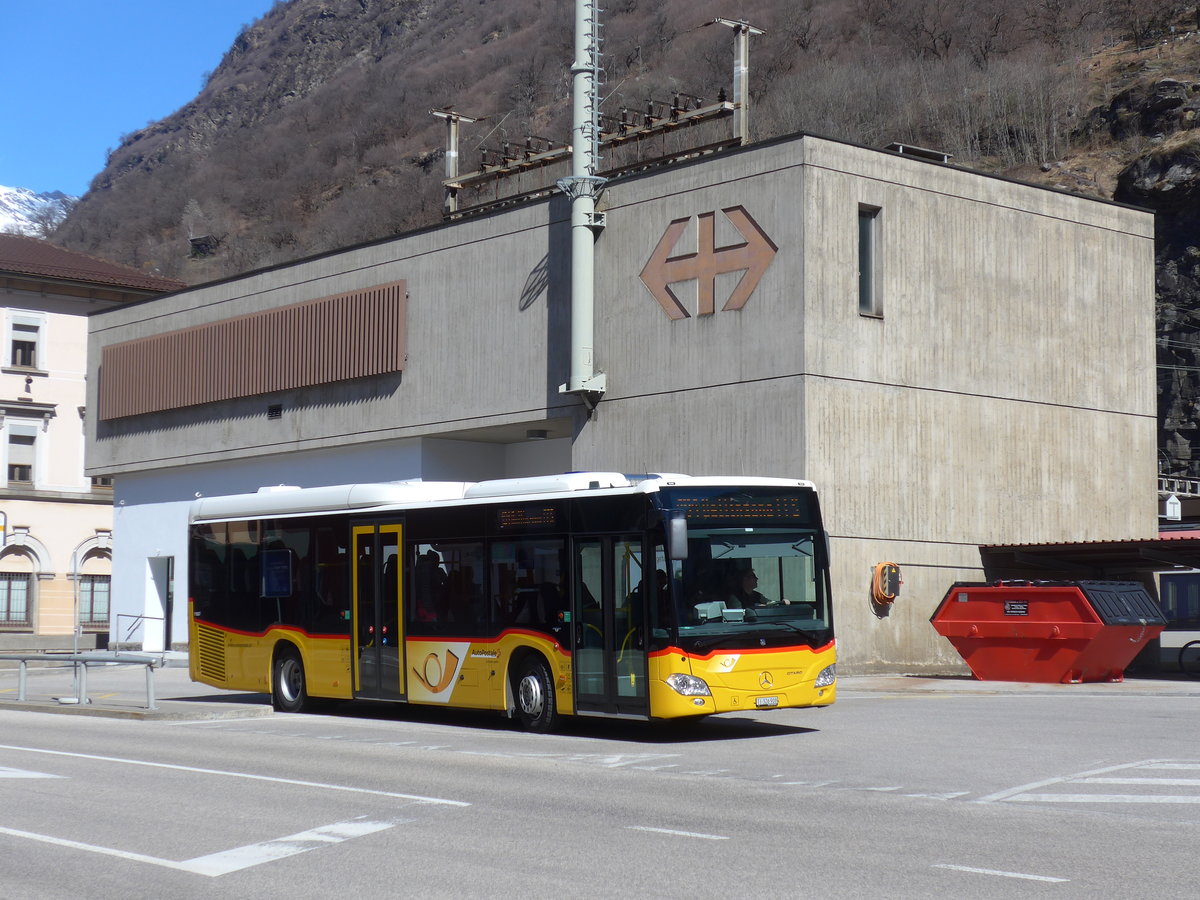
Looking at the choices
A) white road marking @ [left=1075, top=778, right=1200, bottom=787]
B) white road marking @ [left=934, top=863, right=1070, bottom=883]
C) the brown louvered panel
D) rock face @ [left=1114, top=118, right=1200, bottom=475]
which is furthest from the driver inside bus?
rock face @ [left=1114, top=118, right=1200, bottom=475]

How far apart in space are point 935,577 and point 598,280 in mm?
8918

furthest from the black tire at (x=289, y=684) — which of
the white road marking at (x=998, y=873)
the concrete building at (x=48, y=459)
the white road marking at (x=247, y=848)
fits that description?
the concrete building at (x=48, y=459)

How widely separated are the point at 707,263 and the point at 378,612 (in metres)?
12.8

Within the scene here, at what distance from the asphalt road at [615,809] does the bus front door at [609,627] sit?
498 millimetres

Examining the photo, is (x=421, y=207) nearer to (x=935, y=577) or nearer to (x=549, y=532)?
(x=935, y=577)

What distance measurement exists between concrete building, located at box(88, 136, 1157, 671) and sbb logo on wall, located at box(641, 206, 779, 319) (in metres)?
0.05

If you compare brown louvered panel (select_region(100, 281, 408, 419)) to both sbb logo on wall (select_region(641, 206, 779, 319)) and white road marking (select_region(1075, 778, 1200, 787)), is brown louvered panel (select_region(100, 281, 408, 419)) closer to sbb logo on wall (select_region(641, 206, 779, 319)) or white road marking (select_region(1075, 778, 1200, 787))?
sbb logo on wall (select_region(641, 206, 779, 319))

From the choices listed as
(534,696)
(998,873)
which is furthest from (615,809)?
(534,696)

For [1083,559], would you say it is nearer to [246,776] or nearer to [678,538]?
[678,538]

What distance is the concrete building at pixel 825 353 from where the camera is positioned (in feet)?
92.9

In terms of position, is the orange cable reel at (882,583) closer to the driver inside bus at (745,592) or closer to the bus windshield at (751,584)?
the bus windshield at (751,584)

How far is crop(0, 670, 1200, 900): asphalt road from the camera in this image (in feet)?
27.9

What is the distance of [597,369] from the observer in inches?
1248

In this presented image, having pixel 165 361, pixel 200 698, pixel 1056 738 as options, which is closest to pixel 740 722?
pixel 1056 738
